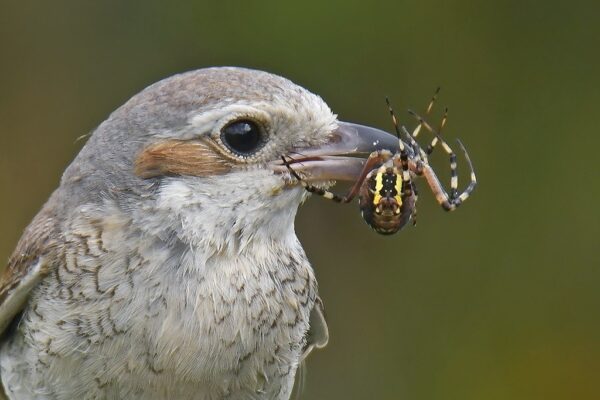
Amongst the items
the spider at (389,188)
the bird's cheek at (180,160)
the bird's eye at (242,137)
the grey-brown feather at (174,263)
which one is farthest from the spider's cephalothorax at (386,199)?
the bird's cheek at (180,160)

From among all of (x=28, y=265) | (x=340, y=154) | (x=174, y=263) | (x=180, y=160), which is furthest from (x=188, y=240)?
(x=28, y=265)

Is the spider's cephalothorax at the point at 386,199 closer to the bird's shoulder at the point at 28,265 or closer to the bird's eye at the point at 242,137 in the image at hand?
the bird's eye at the point at 242,137

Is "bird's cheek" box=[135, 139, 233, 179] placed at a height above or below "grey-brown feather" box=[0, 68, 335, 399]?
above

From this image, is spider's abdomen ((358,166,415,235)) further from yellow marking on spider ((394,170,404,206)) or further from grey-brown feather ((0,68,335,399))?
grey-brown feather ((0,68,335,399))

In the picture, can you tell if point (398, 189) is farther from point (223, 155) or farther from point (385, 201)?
point (223, 155)

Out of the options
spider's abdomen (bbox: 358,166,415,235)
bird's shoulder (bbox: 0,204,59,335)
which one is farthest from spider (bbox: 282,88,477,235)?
bird's shoulder (bbox: 0,204,59,335)

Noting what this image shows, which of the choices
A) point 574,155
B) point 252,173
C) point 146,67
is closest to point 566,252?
point 574,155
